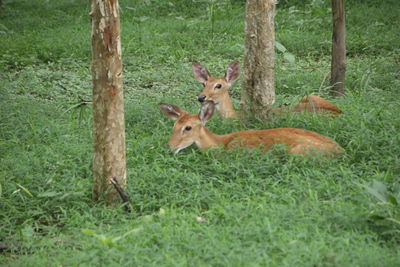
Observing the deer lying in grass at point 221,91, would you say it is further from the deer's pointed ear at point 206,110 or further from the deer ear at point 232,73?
the deer's pointed ear at point 206,110

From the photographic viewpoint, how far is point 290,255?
4805mm

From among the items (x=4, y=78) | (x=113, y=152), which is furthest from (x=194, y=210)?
(x=4, y=78)

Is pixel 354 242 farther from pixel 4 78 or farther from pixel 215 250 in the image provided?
pixel 4 78

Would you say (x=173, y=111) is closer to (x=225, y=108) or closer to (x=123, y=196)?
(x=225, y=108)

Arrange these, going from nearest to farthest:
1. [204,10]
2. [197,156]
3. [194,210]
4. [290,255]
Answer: [290,255] < [194,210] < [197,156] < [204,10]

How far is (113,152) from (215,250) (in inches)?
67.0

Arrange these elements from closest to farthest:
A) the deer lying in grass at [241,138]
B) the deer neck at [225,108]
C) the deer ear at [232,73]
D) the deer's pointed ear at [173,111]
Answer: the deer lying in grass at [241,138]
the deer's pointed ear at [173,111]
the deer neck at [225,108]
the deer ear at [232,73]

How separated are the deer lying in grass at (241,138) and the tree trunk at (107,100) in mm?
1194

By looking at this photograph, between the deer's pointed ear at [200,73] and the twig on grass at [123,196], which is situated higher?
the deer's pointed ear at [200,73]

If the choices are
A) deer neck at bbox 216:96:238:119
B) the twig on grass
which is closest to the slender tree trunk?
deer neck at bbox 216:96:238:119

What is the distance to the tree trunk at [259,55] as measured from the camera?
7.95 meters

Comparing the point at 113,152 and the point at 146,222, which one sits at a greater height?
the point at 113,152

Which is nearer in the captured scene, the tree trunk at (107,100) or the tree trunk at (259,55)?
the tree trunk at (107,100)

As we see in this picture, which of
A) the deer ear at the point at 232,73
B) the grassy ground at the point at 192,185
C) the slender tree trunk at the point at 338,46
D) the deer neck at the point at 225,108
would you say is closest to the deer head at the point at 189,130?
the grassy ground at the point at 192,185
